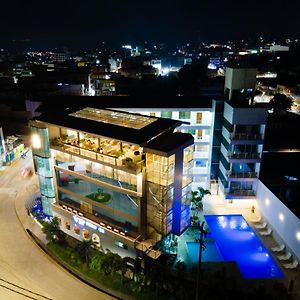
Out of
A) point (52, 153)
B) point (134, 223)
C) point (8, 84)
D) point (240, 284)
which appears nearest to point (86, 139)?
point (52, 153)

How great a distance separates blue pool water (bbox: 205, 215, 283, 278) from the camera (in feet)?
96.9

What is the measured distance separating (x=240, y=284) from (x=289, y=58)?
416 ft

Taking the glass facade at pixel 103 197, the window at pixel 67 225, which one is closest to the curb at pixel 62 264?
the window at pixel 67 225

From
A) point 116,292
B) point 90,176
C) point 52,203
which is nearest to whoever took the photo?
point 116,292

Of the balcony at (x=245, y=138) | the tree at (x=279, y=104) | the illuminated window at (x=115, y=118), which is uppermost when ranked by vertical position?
the illuminated window at (x=115, y=118)

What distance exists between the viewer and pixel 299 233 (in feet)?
98.5

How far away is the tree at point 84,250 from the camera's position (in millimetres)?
29141

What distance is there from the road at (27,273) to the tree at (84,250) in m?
1.86

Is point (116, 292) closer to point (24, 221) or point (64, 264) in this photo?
point (64, 264)

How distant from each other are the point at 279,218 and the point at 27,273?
25.0 m

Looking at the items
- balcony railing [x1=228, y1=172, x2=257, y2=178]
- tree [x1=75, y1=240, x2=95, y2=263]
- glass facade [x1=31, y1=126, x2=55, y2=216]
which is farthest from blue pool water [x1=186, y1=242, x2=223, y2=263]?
glass facade [x1=31, y1=126, x2=55, y2=216]

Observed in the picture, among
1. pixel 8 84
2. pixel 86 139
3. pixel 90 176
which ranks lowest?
pixel 8 84

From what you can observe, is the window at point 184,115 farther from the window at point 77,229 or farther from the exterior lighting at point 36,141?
the window at point 77,229

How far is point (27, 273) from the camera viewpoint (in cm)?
2923
